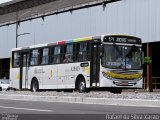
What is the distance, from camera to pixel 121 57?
26.9 meters

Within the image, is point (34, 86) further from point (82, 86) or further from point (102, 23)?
point (102, 23)

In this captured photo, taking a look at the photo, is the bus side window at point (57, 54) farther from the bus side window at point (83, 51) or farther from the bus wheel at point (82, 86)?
the bus wheel at point (82, 86)

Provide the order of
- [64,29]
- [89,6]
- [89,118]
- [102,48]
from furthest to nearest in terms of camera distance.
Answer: [64,29] → [89,6] → [102,48] → [89,118]

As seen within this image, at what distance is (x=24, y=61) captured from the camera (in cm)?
3503

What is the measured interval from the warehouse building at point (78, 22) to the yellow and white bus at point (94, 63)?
1513 cm

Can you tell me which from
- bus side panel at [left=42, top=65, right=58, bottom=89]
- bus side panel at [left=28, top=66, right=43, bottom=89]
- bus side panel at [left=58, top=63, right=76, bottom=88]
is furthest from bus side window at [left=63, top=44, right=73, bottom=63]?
bus side panel at [left=28, top=66, right=43, bottom=89]

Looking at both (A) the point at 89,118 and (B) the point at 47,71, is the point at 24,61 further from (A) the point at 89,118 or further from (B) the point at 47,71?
(A) the point at 89,118

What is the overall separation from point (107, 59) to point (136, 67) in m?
1.83

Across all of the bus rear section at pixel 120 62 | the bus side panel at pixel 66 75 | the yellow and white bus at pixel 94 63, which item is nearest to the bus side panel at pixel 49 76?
the yellow and white bus at pixel 94 63

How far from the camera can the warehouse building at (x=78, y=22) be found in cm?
4519

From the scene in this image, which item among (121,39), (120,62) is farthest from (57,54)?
(120,62)

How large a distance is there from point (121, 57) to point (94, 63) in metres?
1.56

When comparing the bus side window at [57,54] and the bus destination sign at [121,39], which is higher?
Result: the bus destination sign at [121,39]

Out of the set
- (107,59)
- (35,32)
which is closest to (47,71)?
(107,59)
